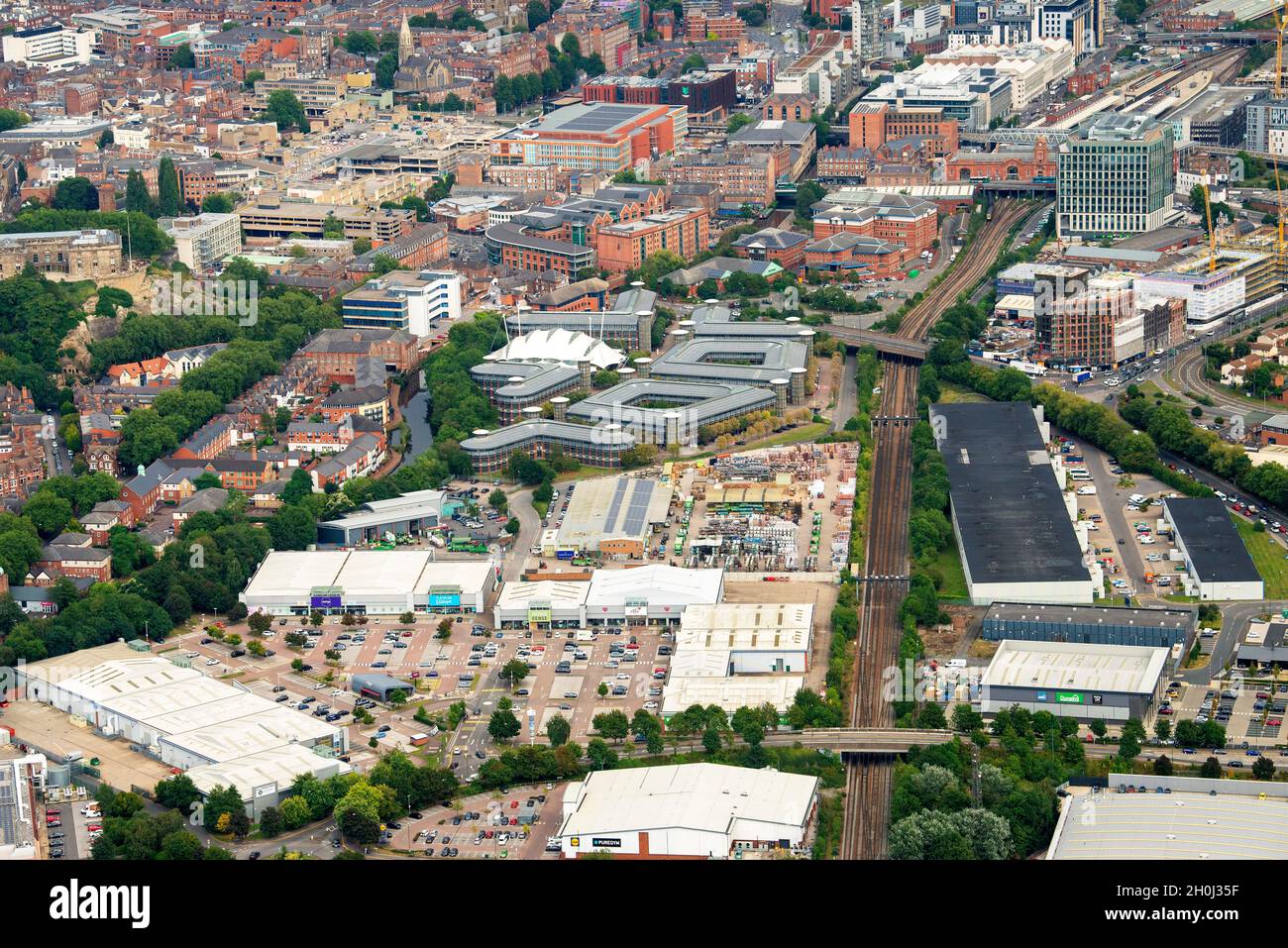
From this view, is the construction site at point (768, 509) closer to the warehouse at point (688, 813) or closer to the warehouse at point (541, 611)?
the warehouse at point (541, 611)

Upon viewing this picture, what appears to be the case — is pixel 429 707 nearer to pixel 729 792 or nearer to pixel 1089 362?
pixel 729 792

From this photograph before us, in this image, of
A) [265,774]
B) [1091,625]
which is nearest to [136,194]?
[265,774]

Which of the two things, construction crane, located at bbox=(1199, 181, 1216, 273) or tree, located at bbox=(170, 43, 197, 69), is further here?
tree, located at bbox=(170, 43, 197, 69)

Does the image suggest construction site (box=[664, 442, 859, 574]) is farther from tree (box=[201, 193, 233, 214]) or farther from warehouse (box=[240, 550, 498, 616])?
tree (box=[201, 193, 233, 214])

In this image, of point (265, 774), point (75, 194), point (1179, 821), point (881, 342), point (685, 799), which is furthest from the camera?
point (75, 194)

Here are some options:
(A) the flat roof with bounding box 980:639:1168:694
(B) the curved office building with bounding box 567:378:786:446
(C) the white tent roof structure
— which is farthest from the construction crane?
(A) the flat roof with bounding box 980:639:1168:694

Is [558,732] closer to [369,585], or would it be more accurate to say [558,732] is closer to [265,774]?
[265,774]
